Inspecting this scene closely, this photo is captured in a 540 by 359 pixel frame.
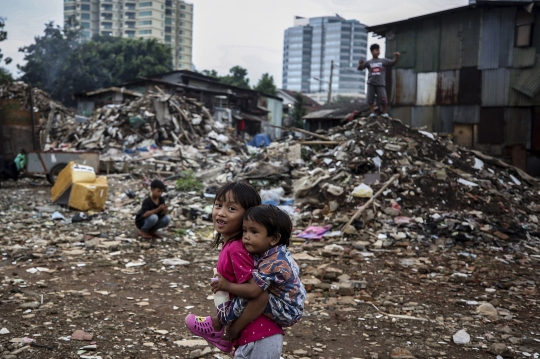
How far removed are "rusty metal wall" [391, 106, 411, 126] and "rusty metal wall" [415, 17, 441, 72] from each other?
4.28ft

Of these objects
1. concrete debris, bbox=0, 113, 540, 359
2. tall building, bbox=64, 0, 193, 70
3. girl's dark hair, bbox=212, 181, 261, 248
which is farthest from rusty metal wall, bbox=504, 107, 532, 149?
tall building, bbox=64, 0, 193, 70

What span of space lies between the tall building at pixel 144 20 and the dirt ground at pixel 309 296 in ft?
232

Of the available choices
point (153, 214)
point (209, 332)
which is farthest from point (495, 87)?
point (209, 332)

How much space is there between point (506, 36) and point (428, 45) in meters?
2.21

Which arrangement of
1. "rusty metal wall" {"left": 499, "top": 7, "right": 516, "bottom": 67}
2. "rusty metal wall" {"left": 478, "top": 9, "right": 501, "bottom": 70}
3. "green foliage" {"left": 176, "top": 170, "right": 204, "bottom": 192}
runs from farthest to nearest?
"rusty metal wall" {"left": 478, "top": 9, "right": 501, "bottom": 70}
"rusty metal wall" {"left": 499, "top": 7, "right": 516, "bottom": 67}
"green foliage" {"left": 176, "top": 170, "right": 204, "bottom": 192}

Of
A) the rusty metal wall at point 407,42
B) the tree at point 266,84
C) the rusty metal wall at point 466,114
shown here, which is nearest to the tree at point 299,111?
the tree at point 266,84

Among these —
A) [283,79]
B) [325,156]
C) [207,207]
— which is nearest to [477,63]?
[325,156]

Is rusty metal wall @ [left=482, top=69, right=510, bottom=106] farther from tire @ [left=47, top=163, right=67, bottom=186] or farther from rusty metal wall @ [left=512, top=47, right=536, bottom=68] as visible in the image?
tire @ [left=47, top=163, right=67, bottom=186]

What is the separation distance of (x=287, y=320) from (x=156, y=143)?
691 inches

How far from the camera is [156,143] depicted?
1875cm

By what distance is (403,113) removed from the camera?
51.4ft

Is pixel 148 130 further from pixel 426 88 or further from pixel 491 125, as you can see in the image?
pixel 491 125

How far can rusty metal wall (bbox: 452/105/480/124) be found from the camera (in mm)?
14258

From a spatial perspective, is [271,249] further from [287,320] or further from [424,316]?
[424,316]
